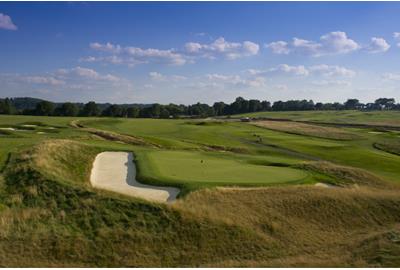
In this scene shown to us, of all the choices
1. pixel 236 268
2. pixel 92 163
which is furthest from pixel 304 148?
pixel 236 268

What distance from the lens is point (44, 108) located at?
114 metres

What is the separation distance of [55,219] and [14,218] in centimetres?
153

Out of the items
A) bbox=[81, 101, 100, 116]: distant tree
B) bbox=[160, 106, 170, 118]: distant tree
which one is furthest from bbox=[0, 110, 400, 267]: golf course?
bbox=[160, 106, 170, 118]: distant tree

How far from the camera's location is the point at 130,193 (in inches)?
715

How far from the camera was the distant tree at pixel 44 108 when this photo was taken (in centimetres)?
11319

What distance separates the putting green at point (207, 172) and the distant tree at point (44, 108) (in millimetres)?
96133

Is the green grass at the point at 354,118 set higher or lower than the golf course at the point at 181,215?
higher

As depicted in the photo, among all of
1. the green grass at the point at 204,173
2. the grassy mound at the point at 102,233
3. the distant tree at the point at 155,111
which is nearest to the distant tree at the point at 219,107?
the distant tree at the point at 155,111

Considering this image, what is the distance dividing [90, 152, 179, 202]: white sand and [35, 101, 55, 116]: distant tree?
312 feet

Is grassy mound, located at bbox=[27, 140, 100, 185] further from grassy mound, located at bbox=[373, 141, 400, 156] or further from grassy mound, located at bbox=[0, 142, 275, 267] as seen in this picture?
grassy mound, located at bbox=[373, 141, 400, 156]

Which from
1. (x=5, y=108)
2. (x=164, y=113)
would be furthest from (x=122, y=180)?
(x=164, y=113)

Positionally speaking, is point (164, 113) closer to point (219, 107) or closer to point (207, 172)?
point (219, 107)

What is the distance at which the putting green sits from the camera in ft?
67.9

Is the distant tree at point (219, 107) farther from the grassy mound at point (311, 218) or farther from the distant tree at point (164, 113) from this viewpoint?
the grassy mound at point (311, 218)
